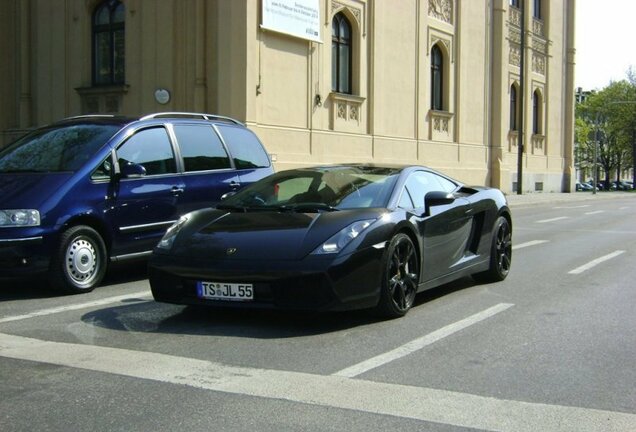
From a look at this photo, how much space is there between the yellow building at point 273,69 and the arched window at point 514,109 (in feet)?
18.0

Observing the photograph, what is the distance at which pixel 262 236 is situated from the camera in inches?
231

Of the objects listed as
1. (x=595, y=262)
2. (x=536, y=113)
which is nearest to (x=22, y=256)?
(x=595, y=262)

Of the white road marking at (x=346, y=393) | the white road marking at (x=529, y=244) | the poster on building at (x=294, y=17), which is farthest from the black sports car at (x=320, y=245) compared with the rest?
the poster on building at (x=294, y=17)

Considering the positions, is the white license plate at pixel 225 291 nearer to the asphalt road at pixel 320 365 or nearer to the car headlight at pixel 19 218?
the asphalt road at pixel 320 365

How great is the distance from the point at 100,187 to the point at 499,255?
457cm

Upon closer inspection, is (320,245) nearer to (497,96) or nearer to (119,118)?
(119,118)

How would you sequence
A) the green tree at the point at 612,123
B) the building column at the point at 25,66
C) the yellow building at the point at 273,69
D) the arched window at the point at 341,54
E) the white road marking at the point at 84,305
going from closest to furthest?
the white road marking at the point at 84,305 < the yellow building at the point at 273,69 < the building column at the point at 25,66 < the arched window at the point at 341,54 < the green tree at the point at 612,123

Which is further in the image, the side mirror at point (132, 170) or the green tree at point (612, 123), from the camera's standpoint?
the green tree at point (612, 123)

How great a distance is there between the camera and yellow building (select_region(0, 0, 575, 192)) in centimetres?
2019

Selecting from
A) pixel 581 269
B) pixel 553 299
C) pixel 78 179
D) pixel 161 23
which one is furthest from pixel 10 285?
pixel 161 23

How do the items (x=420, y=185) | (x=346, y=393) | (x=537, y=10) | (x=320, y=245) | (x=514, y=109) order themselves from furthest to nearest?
(x=537, y=10), (x=514, y=109), (x=420, y=185), (x=320, y=245), (x=346, y=393)

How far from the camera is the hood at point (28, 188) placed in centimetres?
712

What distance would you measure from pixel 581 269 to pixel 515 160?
2730 cm

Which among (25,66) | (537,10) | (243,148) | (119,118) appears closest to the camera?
(119,118)
